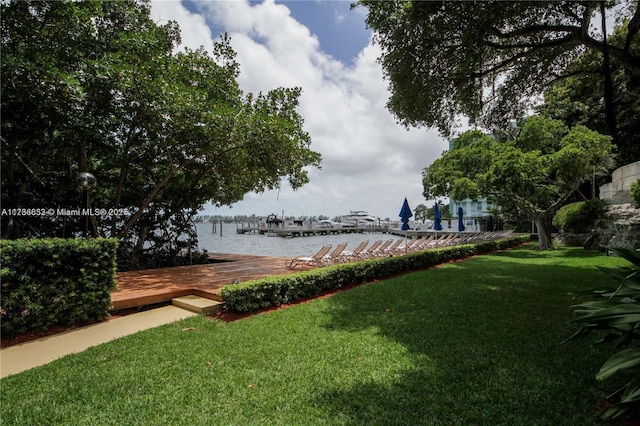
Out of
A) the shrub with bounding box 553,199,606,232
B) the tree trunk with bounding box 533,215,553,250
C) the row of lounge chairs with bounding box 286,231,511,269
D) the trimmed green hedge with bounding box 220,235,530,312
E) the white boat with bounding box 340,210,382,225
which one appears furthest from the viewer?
the white boat with bounding box 340,210,382,225

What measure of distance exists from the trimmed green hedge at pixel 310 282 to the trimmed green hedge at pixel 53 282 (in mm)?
2045

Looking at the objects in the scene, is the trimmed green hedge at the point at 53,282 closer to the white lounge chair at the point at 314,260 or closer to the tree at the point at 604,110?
the white lounge chair at the point at 314,260

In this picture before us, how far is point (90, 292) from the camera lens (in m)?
5.22

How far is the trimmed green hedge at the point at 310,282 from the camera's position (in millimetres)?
5898

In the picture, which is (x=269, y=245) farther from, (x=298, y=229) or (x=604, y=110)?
(x=604, y=110)

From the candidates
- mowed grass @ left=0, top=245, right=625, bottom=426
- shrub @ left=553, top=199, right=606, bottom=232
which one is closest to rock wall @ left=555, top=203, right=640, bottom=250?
shrub @ left=553, top=199, right=606, bottom=232

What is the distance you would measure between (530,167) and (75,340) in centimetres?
1766


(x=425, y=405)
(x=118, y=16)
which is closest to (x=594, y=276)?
(x=425, y=405)

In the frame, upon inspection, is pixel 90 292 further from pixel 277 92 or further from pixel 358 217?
pixel 358 217

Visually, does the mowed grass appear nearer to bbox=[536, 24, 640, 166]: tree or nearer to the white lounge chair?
the white lounge chair

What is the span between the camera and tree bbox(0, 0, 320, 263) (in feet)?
22.9

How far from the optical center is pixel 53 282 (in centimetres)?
483

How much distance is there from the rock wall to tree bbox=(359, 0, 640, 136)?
17.9 feet

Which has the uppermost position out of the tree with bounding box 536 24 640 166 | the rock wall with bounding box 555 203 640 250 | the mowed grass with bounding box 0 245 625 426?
the tree with bounding box 536 24 640 166
